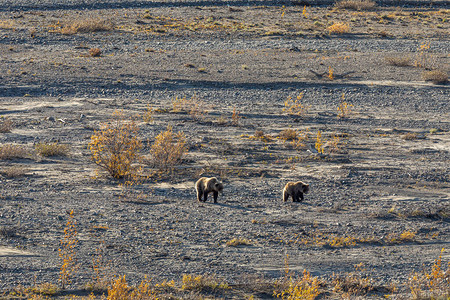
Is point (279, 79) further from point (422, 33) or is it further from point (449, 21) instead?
point (449, 21)

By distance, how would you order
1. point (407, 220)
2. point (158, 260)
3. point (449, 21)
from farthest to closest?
1. point (449, 21)
2. point (407, 220)
3. point (158, 260)

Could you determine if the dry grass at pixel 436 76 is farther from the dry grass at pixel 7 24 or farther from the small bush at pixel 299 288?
the dry grass at pixel 7 24

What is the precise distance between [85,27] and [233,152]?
21120 mm

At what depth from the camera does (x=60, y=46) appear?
101 ft

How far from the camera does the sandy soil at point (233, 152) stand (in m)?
9.88

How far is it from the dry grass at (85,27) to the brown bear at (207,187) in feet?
76.7

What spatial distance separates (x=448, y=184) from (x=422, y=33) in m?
24.5

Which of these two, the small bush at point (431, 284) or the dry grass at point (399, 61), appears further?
the dry grass at point (399, 61)

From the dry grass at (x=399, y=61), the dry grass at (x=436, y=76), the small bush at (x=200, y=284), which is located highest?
the dry grass at (x=399, y=61)

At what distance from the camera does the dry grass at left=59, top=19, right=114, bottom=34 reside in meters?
33.9

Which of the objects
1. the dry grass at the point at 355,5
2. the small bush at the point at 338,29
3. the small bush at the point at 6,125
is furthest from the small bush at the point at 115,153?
the dry grass at the point at 355,5

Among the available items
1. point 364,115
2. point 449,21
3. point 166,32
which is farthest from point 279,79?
point 449,21

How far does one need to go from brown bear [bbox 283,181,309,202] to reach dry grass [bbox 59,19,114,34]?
78.9 ft

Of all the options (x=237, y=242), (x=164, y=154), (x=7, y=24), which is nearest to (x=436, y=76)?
(x=164, y=154)
